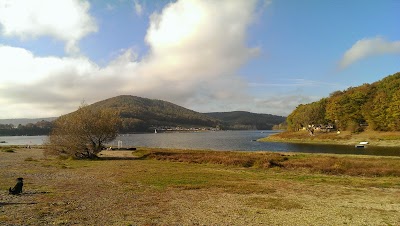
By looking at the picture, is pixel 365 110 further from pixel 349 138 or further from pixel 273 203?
pixel 273 203

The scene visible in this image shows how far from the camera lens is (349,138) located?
130625mm

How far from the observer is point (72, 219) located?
620 inches

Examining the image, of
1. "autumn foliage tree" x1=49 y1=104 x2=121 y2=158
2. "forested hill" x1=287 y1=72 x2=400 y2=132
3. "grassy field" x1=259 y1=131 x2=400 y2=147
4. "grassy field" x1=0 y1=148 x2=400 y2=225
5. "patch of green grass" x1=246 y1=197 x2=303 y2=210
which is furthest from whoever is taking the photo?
"forested hill" x1=287 y1=72 x2=400 y2=132

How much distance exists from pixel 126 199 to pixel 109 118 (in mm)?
47008

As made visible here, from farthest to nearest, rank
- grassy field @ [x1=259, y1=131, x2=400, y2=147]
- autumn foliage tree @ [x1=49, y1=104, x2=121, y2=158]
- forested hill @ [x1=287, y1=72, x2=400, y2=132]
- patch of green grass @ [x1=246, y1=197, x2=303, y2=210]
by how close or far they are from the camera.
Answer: forested hill @ [x1=287, y1=72, x2=400, y2=132], grassy field @ [x1=259, y1=131, x2=400, y2=147], autumn foliage tree @ [x1=49, y1=104, x2=121, y2=158], patch of green grass @ [x1=246, y1=197, x2=303, y2=210]

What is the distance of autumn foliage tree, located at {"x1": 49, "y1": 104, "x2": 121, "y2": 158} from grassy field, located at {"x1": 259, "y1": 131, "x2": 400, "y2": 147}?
92.4 m

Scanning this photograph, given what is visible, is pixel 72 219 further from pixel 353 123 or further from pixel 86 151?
pixel 353 123

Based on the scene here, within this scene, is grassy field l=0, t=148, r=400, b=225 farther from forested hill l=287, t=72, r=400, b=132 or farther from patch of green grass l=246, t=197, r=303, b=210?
forested hill l=287, t=72, r=400, b=132

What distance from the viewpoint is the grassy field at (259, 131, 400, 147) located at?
371 ft

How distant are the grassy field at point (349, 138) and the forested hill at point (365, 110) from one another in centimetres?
467

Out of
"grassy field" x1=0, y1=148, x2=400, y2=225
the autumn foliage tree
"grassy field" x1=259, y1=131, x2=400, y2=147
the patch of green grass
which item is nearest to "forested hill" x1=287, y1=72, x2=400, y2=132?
"grassy field" x1=259, y1=131, x2=400, y2=147

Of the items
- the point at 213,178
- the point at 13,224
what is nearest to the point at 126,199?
the point at 13,224

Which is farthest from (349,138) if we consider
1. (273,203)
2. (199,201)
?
(199,201)

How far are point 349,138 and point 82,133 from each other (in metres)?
109
